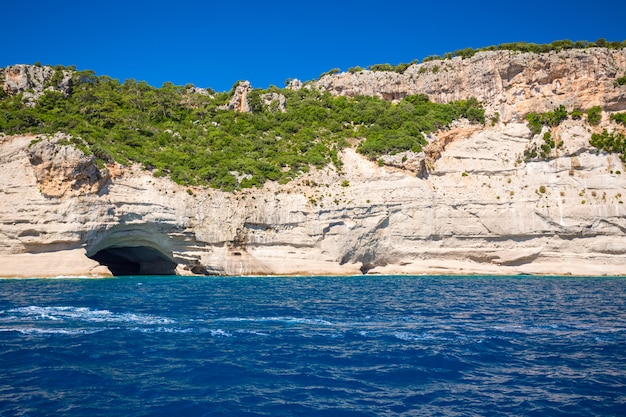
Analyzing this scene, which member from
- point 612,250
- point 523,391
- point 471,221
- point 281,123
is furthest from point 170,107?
point 523,391

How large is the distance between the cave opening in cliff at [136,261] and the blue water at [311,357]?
77.5ft

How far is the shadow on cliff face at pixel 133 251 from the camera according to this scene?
133 feet

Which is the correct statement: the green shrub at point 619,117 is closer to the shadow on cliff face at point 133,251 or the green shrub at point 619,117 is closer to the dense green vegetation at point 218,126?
the dense green vegetation at point 218,126

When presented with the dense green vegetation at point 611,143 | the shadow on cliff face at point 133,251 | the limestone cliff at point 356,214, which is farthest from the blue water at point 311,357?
the dense green vegetation at point 611,143

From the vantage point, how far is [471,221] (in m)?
44.9

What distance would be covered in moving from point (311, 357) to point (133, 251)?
39.5 m

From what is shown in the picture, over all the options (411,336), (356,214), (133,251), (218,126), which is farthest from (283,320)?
(218,126)

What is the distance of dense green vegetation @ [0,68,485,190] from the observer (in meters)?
45.7

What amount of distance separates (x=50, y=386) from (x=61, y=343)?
13.2 ft

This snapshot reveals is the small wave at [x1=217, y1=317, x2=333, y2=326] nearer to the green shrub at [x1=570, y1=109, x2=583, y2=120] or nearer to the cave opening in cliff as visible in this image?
the cave opening in cliff

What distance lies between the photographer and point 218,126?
188 feet

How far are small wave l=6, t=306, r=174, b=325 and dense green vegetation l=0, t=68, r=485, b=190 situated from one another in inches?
970

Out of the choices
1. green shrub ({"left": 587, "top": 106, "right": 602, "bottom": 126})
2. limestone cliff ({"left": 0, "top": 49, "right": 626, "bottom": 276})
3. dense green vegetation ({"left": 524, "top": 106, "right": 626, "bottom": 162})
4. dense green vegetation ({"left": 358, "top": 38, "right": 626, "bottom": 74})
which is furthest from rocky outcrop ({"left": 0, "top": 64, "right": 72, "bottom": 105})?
green shrub ({"left": 587, "top": 106, "right": 602, "bottom": 126})

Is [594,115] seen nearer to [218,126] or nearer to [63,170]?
[218,126]
